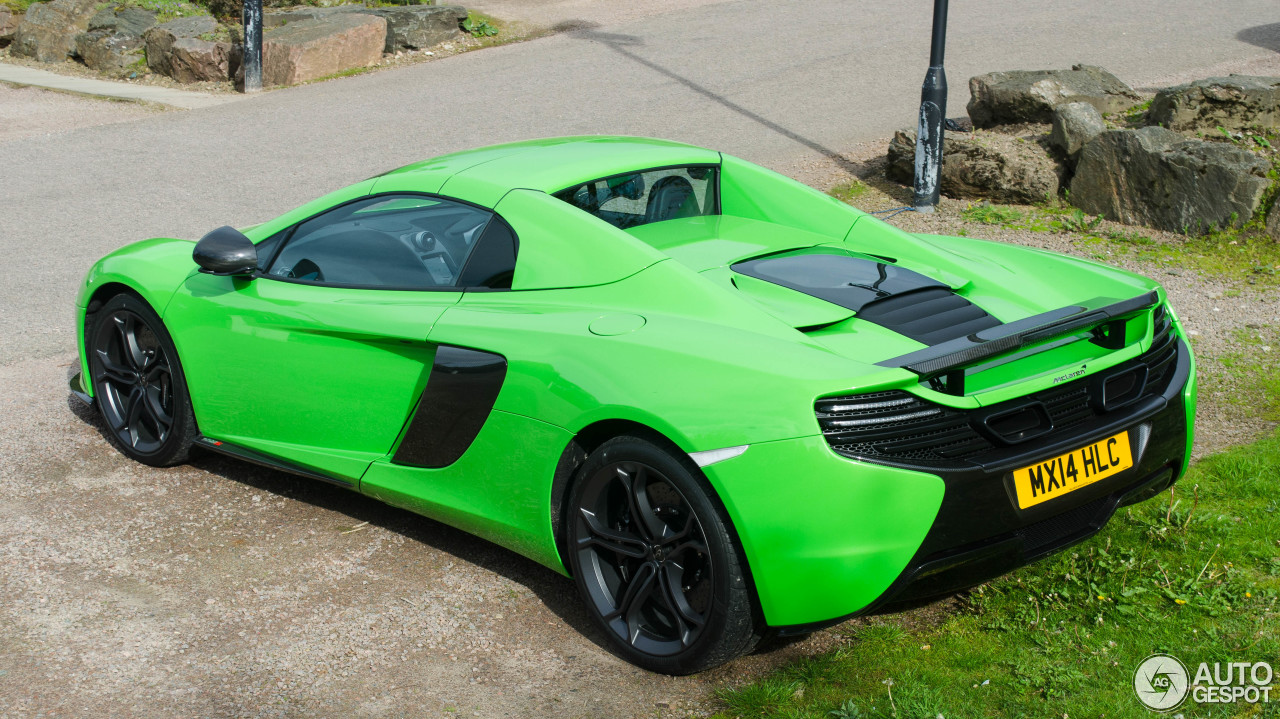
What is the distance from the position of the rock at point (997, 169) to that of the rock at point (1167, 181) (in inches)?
9.8

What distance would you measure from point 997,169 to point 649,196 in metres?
4.98

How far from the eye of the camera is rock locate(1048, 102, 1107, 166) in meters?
8.23

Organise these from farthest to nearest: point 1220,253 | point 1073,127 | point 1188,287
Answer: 1. point 1073,127
2. point 1220,253
3. point 1188,287

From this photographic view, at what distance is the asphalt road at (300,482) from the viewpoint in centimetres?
336

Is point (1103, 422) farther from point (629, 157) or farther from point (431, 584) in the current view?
point (431, 584)

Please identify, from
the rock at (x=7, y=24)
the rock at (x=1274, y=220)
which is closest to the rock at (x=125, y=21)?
the rock at (x=7, y=24)

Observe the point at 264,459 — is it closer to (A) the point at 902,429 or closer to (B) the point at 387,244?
(B) the point at 387,244

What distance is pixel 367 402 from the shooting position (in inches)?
151

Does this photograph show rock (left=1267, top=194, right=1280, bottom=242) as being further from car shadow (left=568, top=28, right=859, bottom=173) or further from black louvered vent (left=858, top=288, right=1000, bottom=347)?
black louvered vent (left=858, top=288, right=1000, bottom=347)

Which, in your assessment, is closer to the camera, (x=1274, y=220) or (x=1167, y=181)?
(x=1274, y=220)

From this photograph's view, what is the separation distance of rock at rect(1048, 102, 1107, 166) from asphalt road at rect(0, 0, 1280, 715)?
2069mm

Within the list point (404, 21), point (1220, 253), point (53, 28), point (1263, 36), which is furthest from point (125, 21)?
point (1263, 36)

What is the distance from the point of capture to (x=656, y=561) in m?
3.18

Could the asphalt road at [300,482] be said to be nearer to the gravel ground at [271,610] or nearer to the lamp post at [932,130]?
the gravel ground at [271,610]
